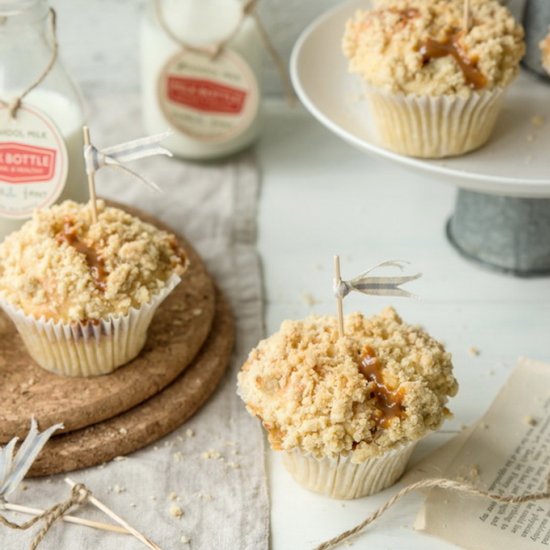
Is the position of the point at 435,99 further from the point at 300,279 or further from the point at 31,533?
the point at 31,533

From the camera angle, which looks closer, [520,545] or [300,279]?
[520,545]

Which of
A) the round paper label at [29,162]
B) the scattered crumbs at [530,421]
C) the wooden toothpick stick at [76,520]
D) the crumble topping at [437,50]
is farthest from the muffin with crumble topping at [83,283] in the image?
the scattered crumbs at [530,421]

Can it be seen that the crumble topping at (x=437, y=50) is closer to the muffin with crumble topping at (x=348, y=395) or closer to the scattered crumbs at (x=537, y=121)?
the scattered crumbs at (x=537, y=121)

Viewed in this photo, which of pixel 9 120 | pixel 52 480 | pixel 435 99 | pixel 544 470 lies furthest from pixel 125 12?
pixel 544 470

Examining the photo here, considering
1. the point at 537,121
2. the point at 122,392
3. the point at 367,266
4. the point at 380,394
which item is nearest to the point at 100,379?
the point at 122,392

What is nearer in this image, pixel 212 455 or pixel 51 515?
pixel 51 515

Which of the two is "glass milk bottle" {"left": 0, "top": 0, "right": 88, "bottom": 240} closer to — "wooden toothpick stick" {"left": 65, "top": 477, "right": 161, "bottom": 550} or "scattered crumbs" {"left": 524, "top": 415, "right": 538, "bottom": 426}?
"wooden toothpick stick" {"left": 65, "top": 477, "right": 161, "bottom": 550}

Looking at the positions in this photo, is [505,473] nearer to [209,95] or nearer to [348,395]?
[348,395]
